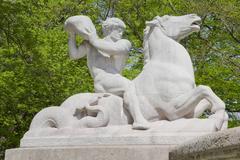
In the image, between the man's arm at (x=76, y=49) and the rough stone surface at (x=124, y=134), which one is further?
the man's arm at (x=76, y=49)

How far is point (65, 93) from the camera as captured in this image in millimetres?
16391

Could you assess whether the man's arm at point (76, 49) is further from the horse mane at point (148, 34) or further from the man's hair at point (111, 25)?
the horse mane at point (148, 34)

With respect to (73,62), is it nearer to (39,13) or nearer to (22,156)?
(39,13)

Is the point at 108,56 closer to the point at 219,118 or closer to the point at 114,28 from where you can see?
the point at 114,28

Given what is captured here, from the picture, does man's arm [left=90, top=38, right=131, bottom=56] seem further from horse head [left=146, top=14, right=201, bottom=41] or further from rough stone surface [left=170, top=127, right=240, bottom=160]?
rough stone surface [left=170, top=127, right=240, bottom=160]

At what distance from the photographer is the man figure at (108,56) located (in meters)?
7.48

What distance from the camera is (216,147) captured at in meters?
3.19

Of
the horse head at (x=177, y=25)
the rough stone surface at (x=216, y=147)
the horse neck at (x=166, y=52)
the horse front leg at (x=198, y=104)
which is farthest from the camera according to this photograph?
the horse head at (x=177, y=25)

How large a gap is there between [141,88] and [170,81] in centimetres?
44

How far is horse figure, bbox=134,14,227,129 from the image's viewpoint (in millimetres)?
6855

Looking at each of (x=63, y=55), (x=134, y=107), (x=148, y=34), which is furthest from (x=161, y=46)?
(x=63, y=55)

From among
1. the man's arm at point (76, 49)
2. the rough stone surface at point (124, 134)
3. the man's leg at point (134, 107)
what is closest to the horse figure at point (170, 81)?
the man's leg at point (134, 107)

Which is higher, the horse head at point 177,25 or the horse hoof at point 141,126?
the horse head at point 177,25

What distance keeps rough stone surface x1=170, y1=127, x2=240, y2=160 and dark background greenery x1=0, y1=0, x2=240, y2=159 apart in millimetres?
11220
